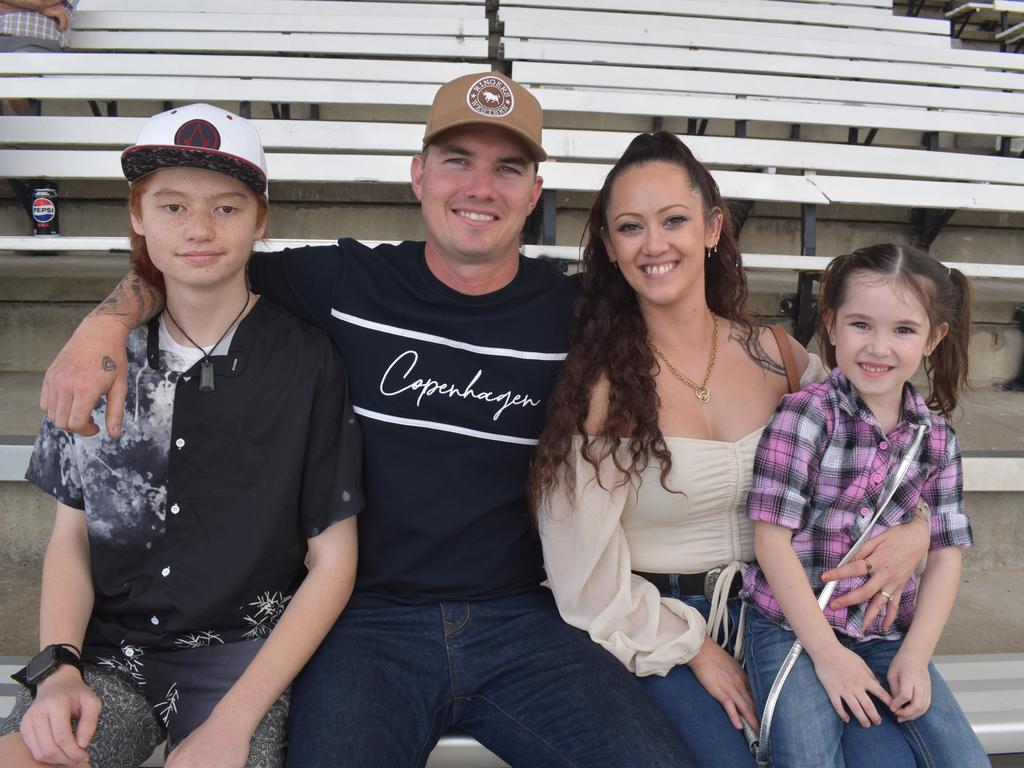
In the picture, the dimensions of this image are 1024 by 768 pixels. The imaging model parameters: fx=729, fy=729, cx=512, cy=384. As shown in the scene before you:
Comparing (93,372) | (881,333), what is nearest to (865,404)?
(881,333)

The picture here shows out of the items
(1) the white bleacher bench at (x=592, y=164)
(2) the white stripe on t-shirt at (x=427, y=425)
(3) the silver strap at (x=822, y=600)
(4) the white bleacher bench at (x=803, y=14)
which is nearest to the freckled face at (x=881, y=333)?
(3) the silver strap at (x=822, y=600)

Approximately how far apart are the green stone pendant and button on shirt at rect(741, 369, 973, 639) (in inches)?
37.2

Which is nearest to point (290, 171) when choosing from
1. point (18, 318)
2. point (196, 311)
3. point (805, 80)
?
point (18, 318)

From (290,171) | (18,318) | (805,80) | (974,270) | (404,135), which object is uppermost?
(805,80)

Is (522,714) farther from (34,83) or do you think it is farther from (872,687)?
(34,83)

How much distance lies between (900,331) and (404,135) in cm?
246

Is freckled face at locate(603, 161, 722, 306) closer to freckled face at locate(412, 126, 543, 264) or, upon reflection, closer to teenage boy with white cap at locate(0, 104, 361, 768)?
freckled face at locate(412, 126, 543, 264)

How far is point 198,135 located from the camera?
3.77 ft

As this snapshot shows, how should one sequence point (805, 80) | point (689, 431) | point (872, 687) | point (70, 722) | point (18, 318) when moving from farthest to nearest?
point (805, 80), point (18, 318), point (689, 431), point (872, 687), point (70, 722)

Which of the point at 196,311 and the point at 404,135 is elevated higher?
the point at 404,135

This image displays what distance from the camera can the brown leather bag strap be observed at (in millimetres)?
1468

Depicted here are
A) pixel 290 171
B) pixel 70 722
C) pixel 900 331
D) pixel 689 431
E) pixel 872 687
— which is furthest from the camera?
pixel 290 171

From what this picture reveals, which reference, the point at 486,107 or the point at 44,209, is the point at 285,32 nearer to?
the point at 44,209

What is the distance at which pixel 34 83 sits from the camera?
3270 mm
